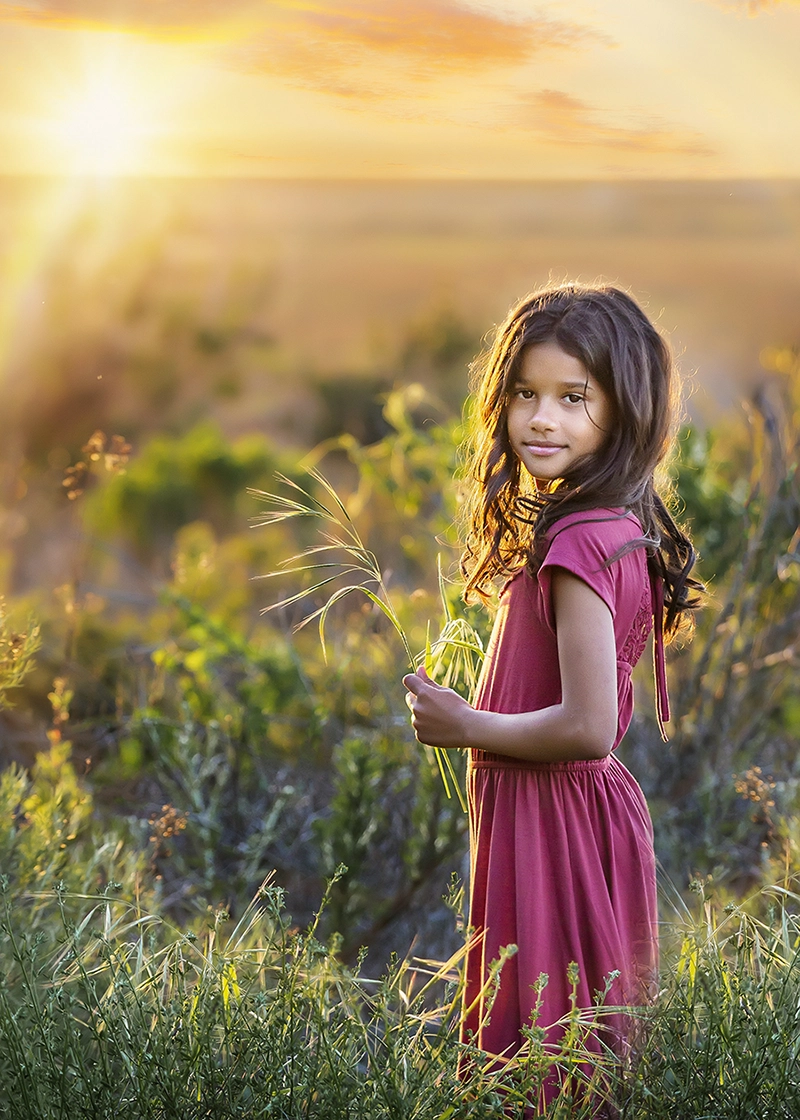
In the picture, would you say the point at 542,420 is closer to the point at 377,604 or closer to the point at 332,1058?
the point at 377,604

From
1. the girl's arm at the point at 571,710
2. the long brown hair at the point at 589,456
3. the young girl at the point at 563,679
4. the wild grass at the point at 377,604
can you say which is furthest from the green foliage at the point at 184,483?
the girl's arm at the point at 571,710

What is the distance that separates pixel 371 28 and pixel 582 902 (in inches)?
51.3

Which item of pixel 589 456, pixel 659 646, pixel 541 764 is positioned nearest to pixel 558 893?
pixel 541 764

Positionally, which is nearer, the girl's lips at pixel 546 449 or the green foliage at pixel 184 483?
the girl's lips at pixel 546 449

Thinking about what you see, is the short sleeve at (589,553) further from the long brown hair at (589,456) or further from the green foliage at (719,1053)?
the green foliage at (719,1053)

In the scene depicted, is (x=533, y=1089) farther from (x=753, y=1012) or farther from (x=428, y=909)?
(x=428, y=909)

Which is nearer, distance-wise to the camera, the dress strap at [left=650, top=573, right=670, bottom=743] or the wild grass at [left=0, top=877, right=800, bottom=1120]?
the wild grass at [left=0, top=877, right=800, bottom=1120]


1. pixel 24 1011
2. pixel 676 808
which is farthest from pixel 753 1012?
pixel 676 808

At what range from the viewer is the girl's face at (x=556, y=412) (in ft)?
4.61

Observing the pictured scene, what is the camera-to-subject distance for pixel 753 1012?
129 centimetres

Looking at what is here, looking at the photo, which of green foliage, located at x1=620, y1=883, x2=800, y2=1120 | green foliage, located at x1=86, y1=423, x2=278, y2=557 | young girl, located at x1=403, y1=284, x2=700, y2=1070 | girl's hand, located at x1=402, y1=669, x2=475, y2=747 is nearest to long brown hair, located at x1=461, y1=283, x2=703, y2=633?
young girl, located at x1=403, y1=284, x2=700, y2=1070

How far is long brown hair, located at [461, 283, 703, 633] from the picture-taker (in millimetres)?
1419

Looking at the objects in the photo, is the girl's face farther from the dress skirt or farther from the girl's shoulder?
the dress skirt

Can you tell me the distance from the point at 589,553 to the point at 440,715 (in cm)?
26
